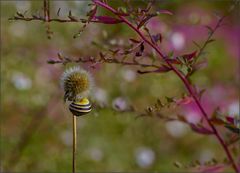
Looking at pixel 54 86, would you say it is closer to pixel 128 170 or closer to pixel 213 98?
pixel 128 170

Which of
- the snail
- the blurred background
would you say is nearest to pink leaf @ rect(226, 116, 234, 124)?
the snail

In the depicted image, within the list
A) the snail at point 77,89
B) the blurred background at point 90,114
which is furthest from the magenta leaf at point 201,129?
the blurred background at point 90,114

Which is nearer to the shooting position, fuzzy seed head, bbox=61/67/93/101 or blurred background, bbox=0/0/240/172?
fuzzy seed head, bbox=61/67/93/101

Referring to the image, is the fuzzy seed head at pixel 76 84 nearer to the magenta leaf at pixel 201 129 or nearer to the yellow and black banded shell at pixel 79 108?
the yellow and black banded shell at pixel 79 108

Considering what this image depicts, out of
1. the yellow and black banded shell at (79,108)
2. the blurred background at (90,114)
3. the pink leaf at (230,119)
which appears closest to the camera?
the yellow and black banded shell at (79,108)

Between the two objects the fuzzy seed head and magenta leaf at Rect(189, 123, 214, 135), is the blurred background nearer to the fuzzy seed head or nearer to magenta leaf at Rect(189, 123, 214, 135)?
magenta leaf at Rect(189, 123, 214, 135)

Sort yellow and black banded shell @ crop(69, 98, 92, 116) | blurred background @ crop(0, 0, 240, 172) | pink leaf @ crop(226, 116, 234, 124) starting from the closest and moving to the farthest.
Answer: yellow and black banded shell @ crop(69, 98, 92, 116) < pink leaf @ crop(226, 116, 234, 124) < blurred background @ crop(0, 0, 240, 172)
